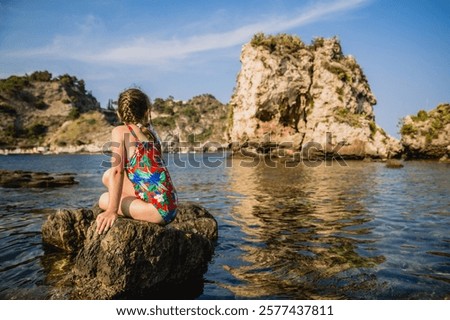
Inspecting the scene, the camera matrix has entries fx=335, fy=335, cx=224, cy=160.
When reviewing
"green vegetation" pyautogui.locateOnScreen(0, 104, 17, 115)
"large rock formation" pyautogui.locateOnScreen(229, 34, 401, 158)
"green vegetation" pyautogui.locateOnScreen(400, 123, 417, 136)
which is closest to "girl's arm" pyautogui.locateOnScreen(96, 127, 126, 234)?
"large rock formation" pyautogui.locateOnScreen(229, 34, 401, 158)

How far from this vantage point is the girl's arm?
4516 millimetres

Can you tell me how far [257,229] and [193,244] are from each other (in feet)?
10.8

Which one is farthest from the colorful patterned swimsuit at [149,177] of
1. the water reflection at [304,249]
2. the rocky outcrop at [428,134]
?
the rocky outcrop at [428,134]

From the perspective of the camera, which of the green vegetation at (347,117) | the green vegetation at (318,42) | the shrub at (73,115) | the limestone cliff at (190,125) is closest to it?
the green vegetation at (347,117)

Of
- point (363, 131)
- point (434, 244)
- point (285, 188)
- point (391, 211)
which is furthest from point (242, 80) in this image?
point (434, 244)

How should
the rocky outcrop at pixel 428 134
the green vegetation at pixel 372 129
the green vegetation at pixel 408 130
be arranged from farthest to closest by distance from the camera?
the green vegetation at pixel 372 129, the green vegetation at pixel 408 130, the rocky outcrop at pixel 428 134

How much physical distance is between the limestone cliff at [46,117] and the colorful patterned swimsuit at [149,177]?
117145mm

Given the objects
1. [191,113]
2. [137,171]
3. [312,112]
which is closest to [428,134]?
[312,112]

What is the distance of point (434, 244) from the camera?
7039 mm

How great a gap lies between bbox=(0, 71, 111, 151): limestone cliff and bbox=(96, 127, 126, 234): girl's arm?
117254 mm

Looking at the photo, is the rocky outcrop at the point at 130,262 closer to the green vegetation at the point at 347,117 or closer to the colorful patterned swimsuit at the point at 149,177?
the colorful patterned swimsuit at the point at 149,177

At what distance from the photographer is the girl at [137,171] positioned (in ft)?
15.0

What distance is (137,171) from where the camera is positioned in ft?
15.6

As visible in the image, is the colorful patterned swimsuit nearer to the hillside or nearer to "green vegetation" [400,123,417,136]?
"green vegetation" [400,123,417,136]
